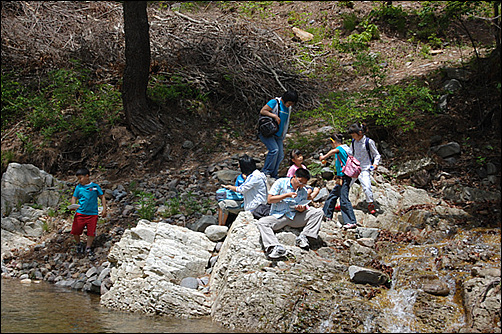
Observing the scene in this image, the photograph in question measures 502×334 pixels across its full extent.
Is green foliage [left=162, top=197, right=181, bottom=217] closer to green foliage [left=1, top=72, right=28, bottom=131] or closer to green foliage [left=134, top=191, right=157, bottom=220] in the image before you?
green foliage [left=134, top=191, right=157, bottom=220]

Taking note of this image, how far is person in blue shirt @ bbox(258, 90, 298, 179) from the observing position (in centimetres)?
745

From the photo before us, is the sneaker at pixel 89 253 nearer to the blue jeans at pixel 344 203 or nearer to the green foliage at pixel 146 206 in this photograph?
the green foliage at pixel 146 206

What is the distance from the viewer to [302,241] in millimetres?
6031

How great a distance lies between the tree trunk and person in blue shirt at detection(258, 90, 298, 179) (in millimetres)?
4371

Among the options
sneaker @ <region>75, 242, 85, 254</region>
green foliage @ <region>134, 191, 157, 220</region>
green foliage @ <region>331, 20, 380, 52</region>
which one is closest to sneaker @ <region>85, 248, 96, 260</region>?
sneaker @ <region>75, 242, 85, 254</region>

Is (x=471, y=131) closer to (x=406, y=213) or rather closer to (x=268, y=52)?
(x=406, y=213)

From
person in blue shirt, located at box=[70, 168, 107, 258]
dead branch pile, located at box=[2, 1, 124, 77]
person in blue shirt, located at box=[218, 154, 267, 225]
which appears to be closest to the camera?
person in blue shirt, located at box=[218, 154, 267, 225]

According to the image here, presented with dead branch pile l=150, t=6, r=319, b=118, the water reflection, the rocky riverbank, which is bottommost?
the water reflection

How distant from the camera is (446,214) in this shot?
23.3 feet

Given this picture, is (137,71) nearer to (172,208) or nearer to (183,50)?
(183,50)

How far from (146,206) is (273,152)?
3039 mm

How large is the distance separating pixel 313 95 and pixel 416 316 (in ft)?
27.5

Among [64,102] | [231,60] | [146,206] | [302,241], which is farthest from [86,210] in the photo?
[231,60]

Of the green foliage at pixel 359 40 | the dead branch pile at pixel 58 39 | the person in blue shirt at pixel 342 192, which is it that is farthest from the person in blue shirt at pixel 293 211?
the green foliage at pixel 359 40
